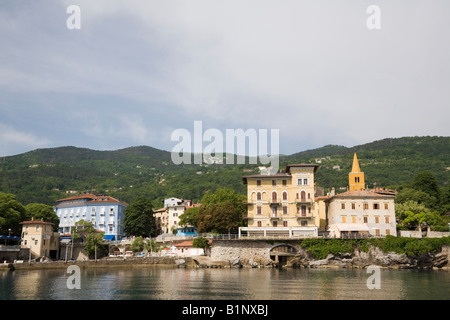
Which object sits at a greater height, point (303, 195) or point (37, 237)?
point (303, 195)

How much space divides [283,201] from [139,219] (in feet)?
109

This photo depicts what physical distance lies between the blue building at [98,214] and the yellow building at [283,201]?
1703 inches

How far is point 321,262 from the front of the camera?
51438 mm

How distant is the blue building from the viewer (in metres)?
89.8

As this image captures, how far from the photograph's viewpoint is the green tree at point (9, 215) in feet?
197

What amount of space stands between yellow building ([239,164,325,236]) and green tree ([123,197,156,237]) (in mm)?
27454

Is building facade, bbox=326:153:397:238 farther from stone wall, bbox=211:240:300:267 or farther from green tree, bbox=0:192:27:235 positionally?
green tree, bbox=0:192:27:235

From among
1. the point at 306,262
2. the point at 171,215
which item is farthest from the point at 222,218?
the point at 171,215

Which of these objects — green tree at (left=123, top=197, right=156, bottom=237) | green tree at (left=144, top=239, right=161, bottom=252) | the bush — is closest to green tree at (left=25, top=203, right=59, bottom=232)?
green tree at (left=123, top=197, right=156, bottom=237)

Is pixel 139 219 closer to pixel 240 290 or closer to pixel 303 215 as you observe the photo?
pixel 303 215

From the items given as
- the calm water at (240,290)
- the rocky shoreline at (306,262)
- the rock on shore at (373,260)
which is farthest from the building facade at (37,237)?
the rock on shore at (373,260)

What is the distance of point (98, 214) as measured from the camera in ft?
297

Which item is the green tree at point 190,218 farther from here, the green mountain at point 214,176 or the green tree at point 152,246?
the green mountain at point 214,176
